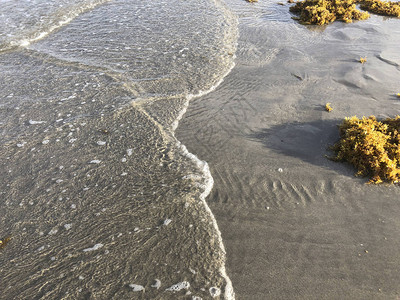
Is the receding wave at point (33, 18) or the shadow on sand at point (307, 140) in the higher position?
the receding wave at point (33, 18)

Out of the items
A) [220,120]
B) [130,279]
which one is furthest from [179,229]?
[220,120]

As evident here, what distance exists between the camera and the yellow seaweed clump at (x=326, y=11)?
10.8 meters

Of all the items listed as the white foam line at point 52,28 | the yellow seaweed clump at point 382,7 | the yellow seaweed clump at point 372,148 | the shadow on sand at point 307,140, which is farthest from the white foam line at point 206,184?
the yellow seaweed clump at point 382,7

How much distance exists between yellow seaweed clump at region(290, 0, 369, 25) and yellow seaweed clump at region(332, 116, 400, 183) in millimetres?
7020

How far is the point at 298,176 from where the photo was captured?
15.5ft

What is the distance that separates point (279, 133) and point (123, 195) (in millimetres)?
3075

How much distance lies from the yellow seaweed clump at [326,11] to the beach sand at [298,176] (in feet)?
8.71

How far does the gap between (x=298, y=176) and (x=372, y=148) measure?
1.31m

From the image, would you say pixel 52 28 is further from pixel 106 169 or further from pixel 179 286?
pixel 179 286

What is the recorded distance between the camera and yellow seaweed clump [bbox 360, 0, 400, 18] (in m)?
11.4

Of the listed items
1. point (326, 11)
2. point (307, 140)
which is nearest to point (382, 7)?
point (326, 11)

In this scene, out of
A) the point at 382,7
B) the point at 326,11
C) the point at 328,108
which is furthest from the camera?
the point at 382,7

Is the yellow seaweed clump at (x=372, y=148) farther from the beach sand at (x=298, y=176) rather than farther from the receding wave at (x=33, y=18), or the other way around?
the receding wave at (x=33, y=18)

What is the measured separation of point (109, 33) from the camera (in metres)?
9.78
